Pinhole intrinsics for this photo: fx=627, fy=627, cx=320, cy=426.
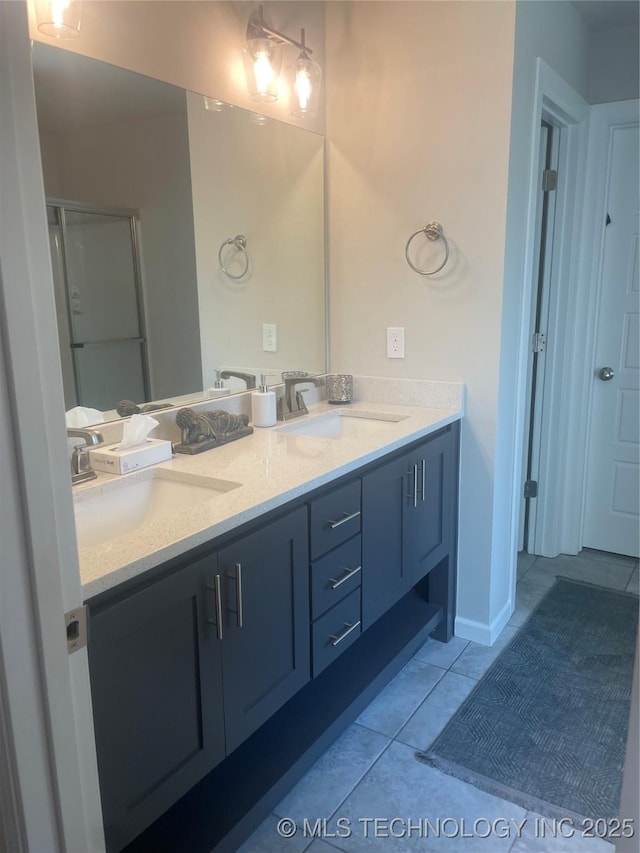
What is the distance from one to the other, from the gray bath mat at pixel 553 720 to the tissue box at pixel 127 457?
118 cm

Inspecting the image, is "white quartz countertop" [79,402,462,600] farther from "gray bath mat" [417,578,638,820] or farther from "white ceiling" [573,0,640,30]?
"white ceiling" [573,0,640,30]

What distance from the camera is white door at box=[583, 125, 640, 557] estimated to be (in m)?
2.93

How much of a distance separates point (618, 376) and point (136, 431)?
7.92 feet

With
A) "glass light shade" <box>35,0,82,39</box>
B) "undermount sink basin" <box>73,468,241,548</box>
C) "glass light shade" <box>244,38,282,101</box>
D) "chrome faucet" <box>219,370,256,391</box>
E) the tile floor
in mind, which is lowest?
the tile floor

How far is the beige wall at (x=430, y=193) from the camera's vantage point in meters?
2.13

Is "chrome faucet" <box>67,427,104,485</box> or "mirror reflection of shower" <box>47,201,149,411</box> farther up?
"mirror reflection of shower" <box>47,201,149,411</box>

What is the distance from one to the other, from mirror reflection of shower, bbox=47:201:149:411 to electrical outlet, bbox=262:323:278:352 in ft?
1.91

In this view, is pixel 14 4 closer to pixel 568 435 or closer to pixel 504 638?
pixel 504 638

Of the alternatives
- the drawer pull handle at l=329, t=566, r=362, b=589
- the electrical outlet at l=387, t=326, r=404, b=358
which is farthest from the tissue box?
the electrical outlet at l=387, t=326, r=404, b=358

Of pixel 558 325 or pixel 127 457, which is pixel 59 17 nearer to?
pixel 127 457

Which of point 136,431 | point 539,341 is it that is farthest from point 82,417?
point 539,341

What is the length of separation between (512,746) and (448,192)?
1.85m

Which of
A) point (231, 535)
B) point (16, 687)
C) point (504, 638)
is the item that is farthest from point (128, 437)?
point (504, 638)

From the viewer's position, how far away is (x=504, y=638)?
2500 mm
